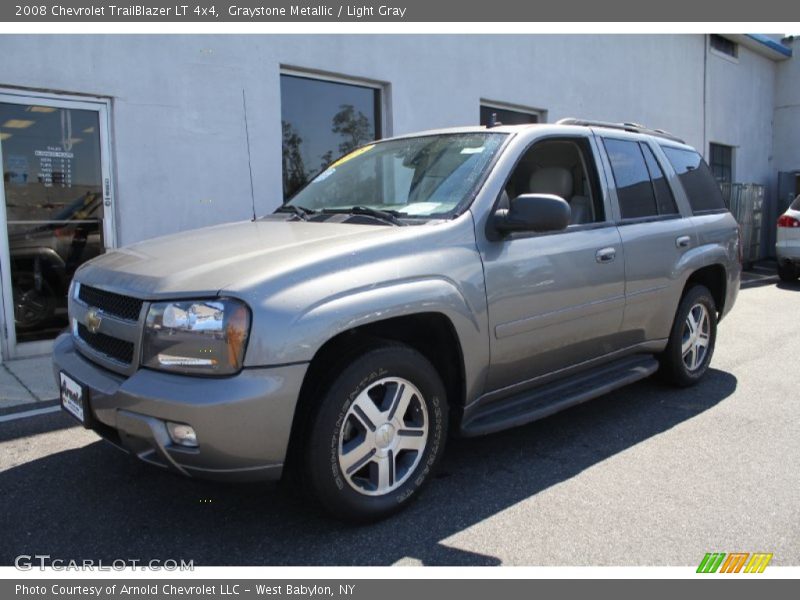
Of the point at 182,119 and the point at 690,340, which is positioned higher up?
the point at 182,119

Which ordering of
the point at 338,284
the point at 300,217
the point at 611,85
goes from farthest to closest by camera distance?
the point at 611,85
the point at 300,217
the point at 338,284

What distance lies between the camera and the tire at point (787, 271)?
1235 centimetres

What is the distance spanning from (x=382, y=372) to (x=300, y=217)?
1.30 m

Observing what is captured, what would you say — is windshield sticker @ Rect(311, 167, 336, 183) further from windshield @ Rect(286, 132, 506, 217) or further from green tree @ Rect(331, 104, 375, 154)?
green tree @ Rect(331, 104, 375, 154)

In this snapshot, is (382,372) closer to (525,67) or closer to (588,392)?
(588,392)

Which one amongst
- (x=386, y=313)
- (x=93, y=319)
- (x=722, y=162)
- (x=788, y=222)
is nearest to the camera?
(x=386, y=313)

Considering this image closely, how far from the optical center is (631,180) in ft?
14.7

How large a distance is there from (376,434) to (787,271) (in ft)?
39.8

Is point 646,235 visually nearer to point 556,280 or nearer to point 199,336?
point 556,280

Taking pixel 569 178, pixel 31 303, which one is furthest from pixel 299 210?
pixel 31 303

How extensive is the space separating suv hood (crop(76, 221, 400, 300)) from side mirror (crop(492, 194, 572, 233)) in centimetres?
60

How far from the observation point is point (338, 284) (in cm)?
271

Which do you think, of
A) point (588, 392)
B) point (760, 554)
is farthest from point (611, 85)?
point (760, 554)

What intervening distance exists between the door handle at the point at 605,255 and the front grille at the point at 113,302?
2525mm
